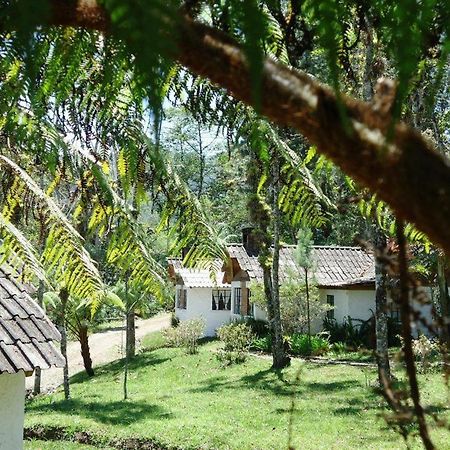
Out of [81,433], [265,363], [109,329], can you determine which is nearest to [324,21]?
[81,433]

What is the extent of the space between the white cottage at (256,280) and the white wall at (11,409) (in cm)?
1207

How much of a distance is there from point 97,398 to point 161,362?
457 centimetres

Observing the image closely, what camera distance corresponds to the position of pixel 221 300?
25.2 meters

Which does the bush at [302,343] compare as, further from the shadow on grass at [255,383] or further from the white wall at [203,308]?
the white wall at [203,308]

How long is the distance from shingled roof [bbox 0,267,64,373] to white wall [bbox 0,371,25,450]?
0.29 metres

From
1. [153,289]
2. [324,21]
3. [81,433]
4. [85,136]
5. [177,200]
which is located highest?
[85,136]

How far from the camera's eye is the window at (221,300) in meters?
25.2

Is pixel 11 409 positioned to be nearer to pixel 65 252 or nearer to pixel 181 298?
pixel 65 252

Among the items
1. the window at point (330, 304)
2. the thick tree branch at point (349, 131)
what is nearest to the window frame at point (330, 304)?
the window at point (330, 304)

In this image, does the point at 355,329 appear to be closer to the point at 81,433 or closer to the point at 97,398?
the point at 97,398

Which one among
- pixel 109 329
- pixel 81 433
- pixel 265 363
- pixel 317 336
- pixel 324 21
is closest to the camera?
pixel 324 21

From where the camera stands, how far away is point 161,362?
1944cm

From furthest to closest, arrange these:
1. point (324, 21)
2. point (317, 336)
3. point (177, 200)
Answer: point (317, 336), point (177, 200), point (324, 21)

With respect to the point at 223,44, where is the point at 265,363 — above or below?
below
